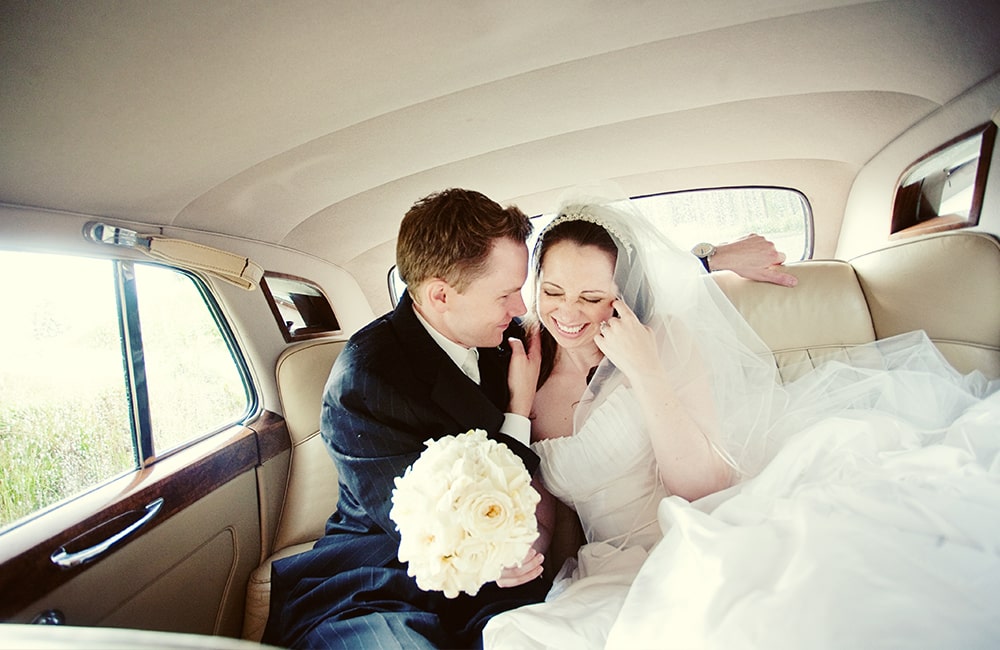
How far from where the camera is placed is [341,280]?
3.52 meters

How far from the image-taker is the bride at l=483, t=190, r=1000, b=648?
798mm

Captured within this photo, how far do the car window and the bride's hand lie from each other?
1.88 m

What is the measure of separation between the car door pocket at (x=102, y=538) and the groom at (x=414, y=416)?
536 millimetres

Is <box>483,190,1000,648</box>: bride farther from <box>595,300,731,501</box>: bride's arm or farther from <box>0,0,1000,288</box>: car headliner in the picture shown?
<box>0,0,1000,288</box>: car headliner

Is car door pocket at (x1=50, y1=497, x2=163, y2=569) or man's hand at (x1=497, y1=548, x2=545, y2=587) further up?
man's hand at (x1=497, y1=548, x2=545, y2=587)

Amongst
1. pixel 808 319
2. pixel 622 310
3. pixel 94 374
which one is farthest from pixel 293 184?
pixel 808 319

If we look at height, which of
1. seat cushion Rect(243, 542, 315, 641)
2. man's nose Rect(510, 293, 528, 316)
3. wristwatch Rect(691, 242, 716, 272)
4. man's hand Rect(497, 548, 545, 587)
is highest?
wristwatch Rect(691, 242, 716, 272)

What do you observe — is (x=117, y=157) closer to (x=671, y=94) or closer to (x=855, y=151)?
(x=671, y=94)

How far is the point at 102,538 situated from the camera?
149 centimetres

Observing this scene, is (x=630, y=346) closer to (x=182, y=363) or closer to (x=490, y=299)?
Answer: (x=490, y=299)

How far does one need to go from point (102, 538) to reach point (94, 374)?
607 mm

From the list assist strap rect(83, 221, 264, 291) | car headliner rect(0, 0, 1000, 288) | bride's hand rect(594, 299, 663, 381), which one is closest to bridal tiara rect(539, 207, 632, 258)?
bride's hand rect(594, 299, 663, 381)

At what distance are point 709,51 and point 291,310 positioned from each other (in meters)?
2.81

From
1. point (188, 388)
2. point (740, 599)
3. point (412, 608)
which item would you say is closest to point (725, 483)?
point (740, 599)
